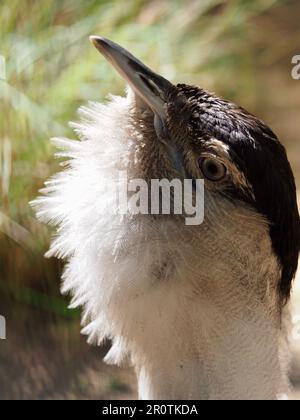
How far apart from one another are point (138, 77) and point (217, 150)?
0.30m

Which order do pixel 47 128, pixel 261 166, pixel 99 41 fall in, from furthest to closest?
pixel 47 128
pixel 99 41
pixel 261 166

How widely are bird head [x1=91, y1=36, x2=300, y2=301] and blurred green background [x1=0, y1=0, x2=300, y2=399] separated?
154cm

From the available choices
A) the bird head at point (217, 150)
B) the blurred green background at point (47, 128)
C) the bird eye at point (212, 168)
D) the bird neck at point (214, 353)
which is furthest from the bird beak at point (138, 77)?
the blurred green background at point (47, 128)

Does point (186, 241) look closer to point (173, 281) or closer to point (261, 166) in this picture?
point (173, 281)

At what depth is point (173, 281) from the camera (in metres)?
1.98

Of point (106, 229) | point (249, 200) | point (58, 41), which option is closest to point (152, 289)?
point (106, 229)

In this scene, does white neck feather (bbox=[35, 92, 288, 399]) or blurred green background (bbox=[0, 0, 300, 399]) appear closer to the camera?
white neck feather (bbox=[35, 92, 288, 399])

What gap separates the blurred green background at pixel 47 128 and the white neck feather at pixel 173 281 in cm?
151

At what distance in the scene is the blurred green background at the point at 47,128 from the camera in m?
3.59

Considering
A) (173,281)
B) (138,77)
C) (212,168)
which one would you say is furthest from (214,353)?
(138,77)

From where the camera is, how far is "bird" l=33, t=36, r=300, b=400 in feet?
6.50

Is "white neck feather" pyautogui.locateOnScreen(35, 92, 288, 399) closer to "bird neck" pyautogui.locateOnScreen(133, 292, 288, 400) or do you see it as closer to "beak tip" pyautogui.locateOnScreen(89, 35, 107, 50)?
"bird neck" pyautogui.locateOnScreen(133, 292, 288, 400)

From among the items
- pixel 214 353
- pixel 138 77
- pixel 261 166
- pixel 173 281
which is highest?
pixel 138 77

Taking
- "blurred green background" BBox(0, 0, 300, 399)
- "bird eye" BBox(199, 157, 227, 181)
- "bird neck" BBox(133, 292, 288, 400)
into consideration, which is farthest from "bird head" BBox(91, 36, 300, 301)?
"blurred green background" BBox(0, 0, 300, 399)
